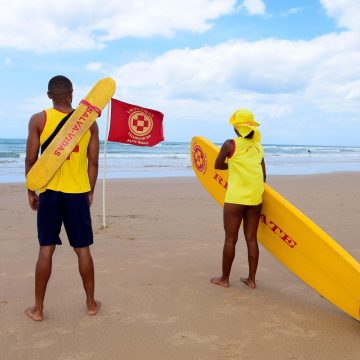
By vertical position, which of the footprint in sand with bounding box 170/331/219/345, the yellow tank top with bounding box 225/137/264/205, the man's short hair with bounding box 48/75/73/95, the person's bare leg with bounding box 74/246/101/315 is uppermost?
the man's short hair with bounding box 48/75/73/95

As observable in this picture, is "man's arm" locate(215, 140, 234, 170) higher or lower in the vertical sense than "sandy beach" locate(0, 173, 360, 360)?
higher

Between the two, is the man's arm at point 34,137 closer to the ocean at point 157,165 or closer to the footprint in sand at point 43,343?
the footprint in sand at point 43,343

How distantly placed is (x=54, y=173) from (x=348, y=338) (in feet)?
7.41

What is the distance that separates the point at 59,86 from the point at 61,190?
72 centimetres

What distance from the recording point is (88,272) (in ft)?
9.91

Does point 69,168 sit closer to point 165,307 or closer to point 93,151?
point 93,151

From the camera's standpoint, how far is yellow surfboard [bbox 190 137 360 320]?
3027 millimetres

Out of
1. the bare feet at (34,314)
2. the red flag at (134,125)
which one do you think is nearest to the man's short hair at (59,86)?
the bare feet at (34,314)

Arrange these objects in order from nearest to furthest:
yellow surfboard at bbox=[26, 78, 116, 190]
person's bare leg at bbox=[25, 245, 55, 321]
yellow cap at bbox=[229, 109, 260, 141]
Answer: yellow surfboard at bbox=[26, 78, 116, 190] → person's bare leg at bbox=[25, 245, 55, 321] → yellow cap at bbox=[229, 109, 260, 141]

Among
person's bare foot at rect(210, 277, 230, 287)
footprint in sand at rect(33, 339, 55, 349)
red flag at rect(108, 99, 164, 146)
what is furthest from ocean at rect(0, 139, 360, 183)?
footprint in sand at rect(33, 339, 55, 349)

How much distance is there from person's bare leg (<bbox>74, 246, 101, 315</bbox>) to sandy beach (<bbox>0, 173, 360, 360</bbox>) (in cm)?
7

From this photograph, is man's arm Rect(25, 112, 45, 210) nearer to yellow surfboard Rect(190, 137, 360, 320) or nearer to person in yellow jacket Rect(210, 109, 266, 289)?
person in yellow jacket Rect(210, 109, 266, 289)

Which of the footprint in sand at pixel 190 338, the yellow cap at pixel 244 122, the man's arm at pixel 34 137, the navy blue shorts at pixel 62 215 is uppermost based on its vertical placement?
the yellow cap at pixel 244 122

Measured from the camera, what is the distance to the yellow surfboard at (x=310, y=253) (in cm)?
303
